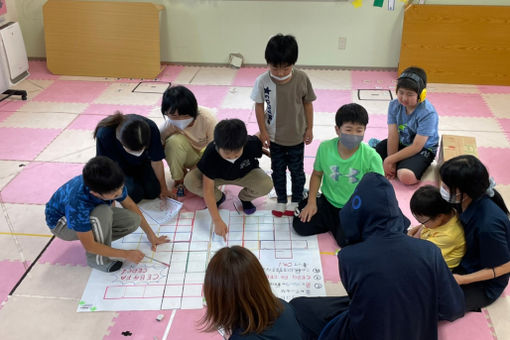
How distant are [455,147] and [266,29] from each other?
Answer: 2576 millimetres

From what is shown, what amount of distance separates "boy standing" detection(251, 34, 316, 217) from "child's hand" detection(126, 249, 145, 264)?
86cm

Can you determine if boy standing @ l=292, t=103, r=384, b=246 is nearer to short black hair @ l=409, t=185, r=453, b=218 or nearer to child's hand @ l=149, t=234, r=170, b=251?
short black hair @ l=409, t=185, r=453, b=218

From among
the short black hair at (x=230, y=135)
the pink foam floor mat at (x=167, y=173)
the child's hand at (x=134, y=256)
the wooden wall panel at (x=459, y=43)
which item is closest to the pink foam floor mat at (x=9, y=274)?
the pink foam floor mat at (x=167, y=173)

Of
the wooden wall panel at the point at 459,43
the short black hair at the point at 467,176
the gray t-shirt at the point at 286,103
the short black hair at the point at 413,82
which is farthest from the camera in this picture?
the wooden wall panel at the point at 459,43

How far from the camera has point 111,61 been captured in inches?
188

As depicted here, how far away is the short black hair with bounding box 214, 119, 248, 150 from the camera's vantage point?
213 centimetres

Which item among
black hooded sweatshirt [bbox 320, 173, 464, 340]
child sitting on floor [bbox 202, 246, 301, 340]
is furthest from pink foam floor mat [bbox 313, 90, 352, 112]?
child sitting on floor [bbox 202, 246, 301, 340]

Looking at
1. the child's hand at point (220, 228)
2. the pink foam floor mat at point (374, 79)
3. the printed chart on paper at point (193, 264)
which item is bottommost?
the printed chart on paper at point (193, 264)

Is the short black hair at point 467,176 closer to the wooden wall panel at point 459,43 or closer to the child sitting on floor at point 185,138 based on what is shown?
the child sitting on floor at point 185,138

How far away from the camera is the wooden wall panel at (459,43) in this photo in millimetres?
4320

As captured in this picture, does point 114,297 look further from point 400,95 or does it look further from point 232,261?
point 400,95

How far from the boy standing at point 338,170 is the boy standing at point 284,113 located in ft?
0.59

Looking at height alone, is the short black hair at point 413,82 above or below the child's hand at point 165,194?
above

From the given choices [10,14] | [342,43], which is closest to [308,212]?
[342,43]
